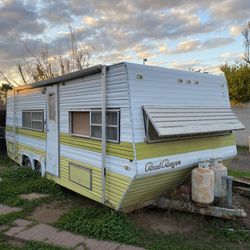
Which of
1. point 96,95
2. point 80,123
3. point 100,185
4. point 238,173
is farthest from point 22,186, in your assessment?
point 238,173

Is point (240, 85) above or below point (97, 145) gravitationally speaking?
above

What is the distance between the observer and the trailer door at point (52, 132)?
6.62 meters

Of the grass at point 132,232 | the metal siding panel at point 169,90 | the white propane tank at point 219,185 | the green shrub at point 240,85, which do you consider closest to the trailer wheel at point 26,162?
the grass at point 132,232

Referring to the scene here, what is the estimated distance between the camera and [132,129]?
4.41m

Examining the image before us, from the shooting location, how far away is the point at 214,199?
5133 millimetres

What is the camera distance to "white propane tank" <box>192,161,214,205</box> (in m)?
4.84

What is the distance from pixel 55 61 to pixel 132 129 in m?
14.8

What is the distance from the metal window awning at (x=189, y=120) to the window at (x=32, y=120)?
3.84m

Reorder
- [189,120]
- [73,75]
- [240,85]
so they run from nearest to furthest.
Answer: [189,120] → [73,75] → [240,85]

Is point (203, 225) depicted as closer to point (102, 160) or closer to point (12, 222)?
point (102, 160)

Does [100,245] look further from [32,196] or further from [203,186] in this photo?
[32,196]

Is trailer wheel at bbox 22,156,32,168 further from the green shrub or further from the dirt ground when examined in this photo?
the green shrub

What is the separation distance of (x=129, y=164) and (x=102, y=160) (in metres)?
0.70

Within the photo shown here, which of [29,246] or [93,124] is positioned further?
[93,124]
